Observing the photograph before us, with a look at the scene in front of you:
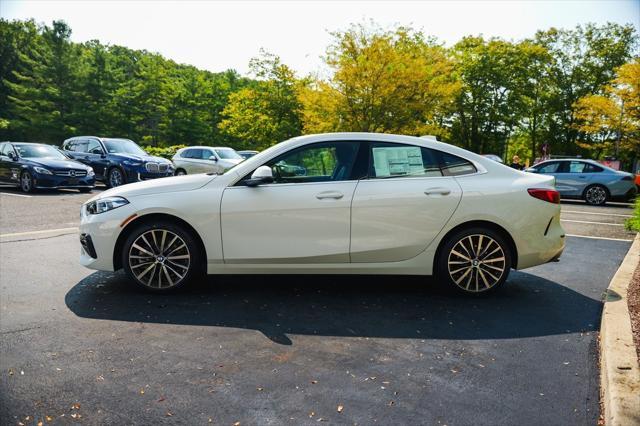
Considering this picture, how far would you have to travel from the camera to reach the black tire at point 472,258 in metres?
4.86

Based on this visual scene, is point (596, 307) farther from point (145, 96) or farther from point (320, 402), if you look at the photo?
point (145, 96)

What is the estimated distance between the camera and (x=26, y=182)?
48.5ft

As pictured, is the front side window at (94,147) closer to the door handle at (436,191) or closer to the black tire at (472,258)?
the door handle at (436,191)

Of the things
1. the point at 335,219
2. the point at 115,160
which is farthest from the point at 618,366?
the point at 115,160

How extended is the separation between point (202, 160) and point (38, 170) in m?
7.01

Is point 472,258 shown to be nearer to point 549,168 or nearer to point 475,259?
point 475,259

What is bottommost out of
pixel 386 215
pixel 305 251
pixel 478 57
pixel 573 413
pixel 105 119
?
pixel 573 413

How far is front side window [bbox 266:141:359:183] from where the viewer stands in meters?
4.83

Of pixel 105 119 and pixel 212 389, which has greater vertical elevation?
pixel 105 119

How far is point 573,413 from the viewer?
9.02ft

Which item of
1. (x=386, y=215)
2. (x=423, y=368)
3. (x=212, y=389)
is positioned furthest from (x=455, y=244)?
(x=212, y=389)

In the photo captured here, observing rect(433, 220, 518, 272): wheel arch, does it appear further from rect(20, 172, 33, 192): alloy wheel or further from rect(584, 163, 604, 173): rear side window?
rect(584, 163, 604, 173): rear side window

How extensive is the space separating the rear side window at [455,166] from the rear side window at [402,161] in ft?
0.24

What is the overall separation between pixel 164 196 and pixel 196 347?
1.81 m
